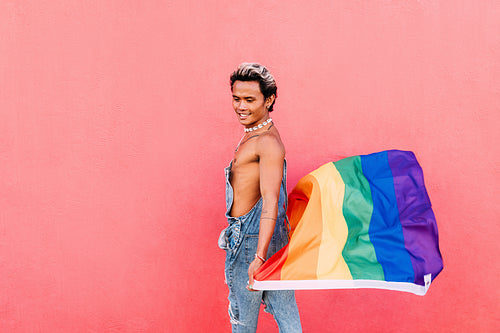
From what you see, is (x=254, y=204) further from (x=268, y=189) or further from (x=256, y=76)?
(x=256, y=76)

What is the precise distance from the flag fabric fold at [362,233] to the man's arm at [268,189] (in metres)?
0.08

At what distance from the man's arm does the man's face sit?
13 centimetres

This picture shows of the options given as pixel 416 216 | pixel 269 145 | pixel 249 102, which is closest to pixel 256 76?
pixel 249 102

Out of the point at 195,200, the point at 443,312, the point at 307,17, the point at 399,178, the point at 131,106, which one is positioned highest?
the point at 307,17

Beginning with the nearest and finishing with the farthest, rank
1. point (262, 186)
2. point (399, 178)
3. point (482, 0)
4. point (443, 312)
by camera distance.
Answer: point (262, 186), point (399, 178), point (482, 0), point (443, 312)

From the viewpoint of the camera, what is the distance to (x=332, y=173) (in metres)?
1.94

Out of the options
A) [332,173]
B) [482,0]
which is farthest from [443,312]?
[482,0]

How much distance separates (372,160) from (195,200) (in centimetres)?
95

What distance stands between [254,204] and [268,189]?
0.15m

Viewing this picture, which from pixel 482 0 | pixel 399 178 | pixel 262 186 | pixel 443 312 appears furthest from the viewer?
pixel 443 312

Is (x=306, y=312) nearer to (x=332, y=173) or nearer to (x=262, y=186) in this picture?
(x=332, y=173)

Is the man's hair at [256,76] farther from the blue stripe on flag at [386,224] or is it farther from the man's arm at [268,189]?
the blue stripe on flag at [386,224]

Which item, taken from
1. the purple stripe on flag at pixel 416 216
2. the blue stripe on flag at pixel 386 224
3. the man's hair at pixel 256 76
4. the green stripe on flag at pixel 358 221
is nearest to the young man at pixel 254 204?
the man's hair at pixel 256 76

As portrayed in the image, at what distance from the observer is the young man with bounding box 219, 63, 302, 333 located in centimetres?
166
